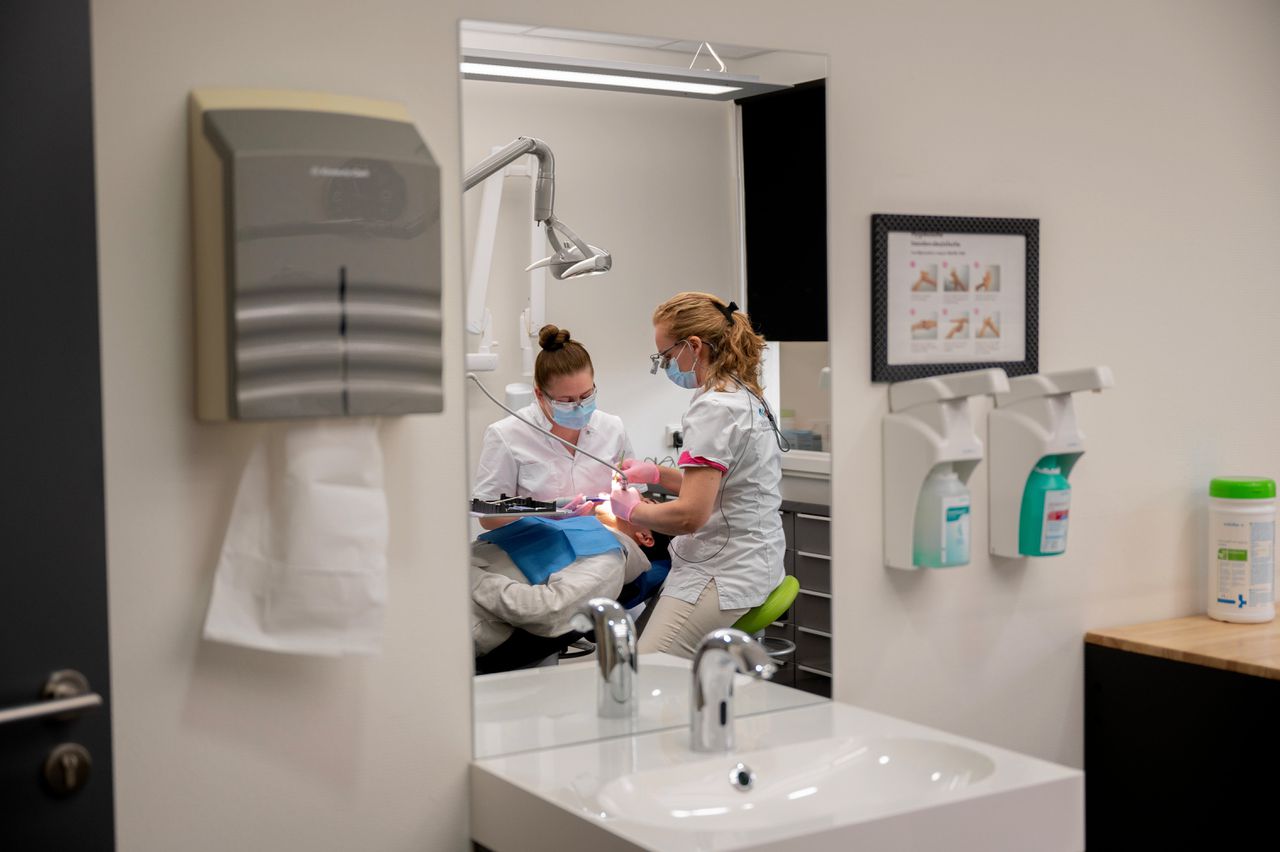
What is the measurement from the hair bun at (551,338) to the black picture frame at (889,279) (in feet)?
1.82

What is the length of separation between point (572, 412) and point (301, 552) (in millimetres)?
467

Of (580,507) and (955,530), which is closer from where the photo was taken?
(580,507)

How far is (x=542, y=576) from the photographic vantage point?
1.88 meters

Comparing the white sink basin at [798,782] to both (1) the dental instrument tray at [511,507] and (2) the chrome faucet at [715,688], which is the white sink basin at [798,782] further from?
(1) the dental instrument tray at [511,507]

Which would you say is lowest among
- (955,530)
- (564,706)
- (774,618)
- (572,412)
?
(564,706)

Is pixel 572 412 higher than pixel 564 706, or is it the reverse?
pixel 572 412

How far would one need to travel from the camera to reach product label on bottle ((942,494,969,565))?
82.1 inches

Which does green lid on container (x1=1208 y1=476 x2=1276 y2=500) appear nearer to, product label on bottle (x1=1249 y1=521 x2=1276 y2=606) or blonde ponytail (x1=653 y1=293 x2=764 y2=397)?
product label on bottle (x1=1249 y1=521 x2=1276 y2=606)

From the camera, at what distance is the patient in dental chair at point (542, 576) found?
6.01 ft

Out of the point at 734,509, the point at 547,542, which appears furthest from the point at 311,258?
the point at 734,509

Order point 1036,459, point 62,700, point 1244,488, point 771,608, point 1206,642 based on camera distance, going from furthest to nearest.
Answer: point 1244,488
point 1206,642
point 1036,459
point 771,608
point 62,700

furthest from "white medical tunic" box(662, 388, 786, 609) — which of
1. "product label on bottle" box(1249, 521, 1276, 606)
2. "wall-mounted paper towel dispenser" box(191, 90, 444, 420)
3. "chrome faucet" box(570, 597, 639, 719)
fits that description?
"product label on bottle" box(1249, 521, 1276, 606)

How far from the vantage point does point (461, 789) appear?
1.82 meters

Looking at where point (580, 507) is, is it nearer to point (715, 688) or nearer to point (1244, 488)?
point (715, 688)
